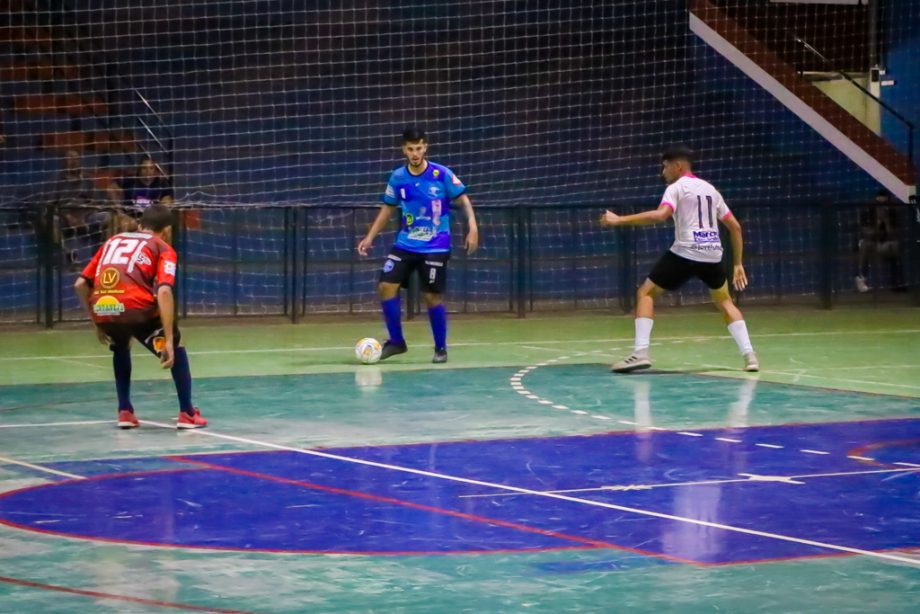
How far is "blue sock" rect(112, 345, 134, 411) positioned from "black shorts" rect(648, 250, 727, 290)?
5.43 m

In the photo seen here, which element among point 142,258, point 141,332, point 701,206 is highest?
point 701,206

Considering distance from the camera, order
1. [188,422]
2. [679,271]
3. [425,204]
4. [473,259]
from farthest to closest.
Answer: [473,259], [425,204], [679,271], [188,422]

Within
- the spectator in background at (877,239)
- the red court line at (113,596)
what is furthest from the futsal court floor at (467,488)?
the spectator in background at (877,239)

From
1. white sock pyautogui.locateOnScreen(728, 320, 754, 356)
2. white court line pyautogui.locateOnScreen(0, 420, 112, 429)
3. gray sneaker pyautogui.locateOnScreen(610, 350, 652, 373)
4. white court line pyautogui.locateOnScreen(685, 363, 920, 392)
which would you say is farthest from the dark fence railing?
white court line pyautogui.locateOnScreen(0, 420, 112, 429)

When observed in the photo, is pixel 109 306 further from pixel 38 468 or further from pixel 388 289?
pixel 388 289

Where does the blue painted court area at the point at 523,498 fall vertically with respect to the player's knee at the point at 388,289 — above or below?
below

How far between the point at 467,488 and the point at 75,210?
44.8 ft

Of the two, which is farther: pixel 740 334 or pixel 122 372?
pixel 740 334

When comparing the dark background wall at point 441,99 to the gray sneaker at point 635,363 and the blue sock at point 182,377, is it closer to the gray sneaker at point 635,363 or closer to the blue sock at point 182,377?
the gray sneaker at point 635,363

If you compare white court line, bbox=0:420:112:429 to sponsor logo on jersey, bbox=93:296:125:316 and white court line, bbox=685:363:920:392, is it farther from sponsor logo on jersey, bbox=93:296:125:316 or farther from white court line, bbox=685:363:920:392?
white court line, bbox=685:363:920:392

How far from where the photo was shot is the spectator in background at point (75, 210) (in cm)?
2069

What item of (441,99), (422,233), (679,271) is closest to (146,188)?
(441,99)

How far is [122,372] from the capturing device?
437 inches

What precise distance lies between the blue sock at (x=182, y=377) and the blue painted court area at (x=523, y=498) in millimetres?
1076
